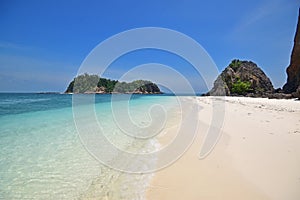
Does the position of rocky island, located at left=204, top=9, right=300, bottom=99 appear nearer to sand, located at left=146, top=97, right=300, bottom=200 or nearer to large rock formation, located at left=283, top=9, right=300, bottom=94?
large rock formation, located at left=283, top=9, right=300, bottom=94

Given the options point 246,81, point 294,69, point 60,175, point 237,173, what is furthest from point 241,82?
point 60,175

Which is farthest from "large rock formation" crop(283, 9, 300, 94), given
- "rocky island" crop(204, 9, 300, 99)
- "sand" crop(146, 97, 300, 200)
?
"sand" crop(146, 97, 300, 200)

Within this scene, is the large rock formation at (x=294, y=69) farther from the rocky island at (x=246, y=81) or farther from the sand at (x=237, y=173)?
the sand at (x=237, y=173)

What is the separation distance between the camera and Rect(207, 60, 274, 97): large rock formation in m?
57.3

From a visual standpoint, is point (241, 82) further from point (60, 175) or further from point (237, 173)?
point (60, 175)

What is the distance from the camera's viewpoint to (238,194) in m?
3.12

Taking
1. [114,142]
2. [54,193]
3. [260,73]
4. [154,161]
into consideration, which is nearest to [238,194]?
[154,161]

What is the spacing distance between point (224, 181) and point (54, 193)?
2975mm

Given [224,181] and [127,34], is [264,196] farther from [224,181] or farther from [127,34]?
[127,34]

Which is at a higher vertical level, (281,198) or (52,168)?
(281,198)

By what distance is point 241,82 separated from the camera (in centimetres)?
5822

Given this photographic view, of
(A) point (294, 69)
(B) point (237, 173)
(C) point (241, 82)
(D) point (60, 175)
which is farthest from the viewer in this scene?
(C) point (241, 82)

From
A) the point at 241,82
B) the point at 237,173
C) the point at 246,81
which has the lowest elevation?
the point at 237,173

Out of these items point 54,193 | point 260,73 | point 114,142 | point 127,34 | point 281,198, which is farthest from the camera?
point 260,73
